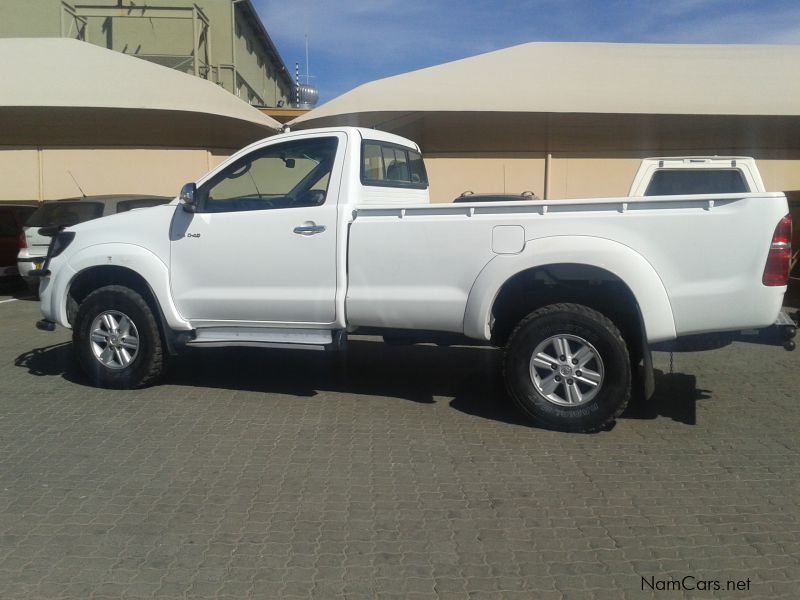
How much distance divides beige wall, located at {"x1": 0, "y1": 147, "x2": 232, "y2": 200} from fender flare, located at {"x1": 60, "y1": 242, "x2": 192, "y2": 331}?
10.9 metres

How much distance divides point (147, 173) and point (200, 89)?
7.26 ft

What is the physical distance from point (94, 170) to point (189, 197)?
1164cm

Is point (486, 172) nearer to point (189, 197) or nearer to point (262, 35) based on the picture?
point (189, 197)

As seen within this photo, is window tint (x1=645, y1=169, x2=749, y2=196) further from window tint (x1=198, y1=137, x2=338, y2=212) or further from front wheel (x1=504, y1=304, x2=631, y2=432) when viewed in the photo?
window tint (x1=198, y1=137, x2=338, y2=212)

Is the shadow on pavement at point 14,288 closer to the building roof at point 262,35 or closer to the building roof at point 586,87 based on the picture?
the building roof at point 586,87

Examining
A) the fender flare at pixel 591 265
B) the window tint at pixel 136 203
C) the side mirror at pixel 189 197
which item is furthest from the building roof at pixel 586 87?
the fender flare at pixel 591 265

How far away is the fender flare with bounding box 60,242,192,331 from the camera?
6.67 m

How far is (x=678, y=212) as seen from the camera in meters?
5.37

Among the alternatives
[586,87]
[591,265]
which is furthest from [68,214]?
[586,87]

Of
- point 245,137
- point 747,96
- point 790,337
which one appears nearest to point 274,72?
point 245,137

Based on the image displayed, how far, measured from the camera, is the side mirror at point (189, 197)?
6543 mm

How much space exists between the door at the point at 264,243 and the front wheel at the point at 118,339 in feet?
1.24

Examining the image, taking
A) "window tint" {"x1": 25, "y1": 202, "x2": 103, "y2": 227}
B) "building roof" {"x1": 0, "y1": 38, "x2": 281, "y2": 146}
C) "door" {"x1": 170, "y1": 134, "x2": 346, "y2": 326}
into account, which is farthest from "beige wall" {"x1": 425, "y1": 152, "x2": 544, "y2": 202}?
"door" {"x1": 170, "y1": 134, "x2": 346, "y2": 326}

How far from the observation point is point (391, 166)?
7.20m
